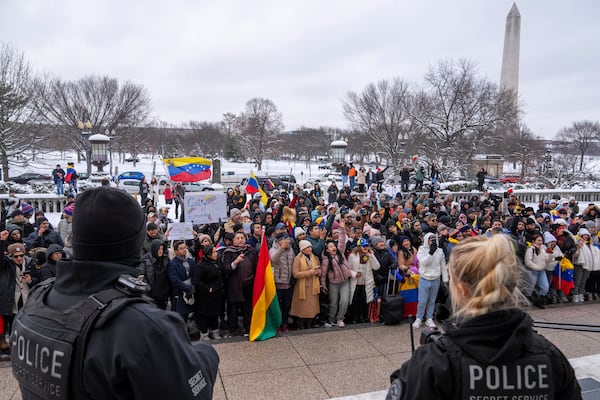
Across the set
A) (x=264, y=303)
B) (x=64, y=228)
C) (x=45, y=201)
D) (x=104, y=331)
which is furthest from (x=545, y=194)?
(x=104, y=331)

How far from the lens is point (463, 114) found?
30500mm

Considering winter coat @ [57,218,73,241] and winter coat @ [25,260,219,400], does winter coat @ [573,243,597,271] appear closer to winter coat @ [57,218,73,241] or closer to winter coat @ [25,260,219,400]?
winter coat @ [25,260,219,400]

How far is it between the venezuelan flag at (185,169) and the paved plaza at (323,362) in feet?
23.2

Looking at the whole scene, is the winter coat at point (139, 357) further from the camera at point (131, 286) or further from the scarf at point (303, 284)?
the scarf at point (303, 284)

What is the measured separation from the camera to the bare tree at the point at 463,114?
1198 inches

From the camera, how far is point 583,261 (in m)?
9.01

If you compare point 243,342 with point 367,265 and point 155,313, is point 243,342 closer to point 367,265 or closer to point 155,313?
point 367,265

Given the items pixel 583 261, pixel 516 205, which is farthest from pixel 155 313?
pixel 516 205

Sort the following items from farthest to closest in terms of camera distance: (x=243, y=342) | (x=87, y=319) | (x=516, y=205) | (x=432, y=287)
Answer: (x=516, y=205), (x=432, y=287), (x=243, y=342), (x=87, y=319)

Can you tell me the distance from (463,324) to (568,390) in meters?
0.58

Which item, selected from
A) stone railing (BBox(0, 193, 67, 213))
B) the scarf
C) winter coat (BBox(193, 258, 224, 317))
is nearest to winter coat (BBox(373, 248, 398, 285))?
the scarf

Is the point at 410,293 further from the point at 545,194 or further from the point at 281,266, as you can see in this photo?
the point at 545,194

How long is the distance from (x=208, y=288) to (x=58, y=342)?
522 centimetres

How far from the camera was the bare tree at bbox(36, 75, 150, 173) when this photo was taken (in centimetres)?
3709
